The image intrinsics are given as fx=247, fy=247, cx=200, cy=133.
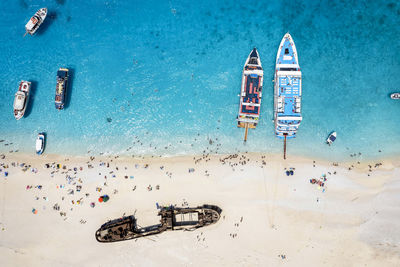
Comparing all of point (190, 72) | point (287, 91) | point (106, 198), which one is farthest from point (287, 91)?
point (106, 198)

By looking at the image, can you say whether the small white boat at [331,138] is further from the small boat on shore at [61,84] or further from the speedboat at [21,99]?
the speedboat at [21,99]

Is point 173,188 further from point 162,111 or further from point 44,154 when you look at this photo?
point 44,154

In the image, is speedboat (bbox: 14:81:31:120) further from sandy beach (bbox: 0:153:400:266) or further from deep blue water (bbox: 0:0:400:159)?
sandy beach (bbox: 0:153:400:266)

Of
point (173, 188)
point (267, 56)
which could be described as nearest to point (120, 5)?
point (267, 56)

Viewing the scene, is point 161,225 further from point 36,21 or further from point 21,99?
point 36,21

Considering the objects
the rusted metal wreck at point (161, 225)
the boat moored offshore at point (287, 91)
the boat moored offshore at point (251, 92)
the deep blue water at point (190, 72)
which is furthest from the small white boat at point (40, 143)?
the boat moored offshore at point (287, 91)

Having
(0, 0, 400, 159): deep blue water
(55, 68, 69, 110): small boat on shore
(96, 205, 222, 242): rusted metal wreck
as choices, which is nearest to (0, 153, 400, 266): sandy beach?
(96, 205, 222, 242): rusted metal wreck
